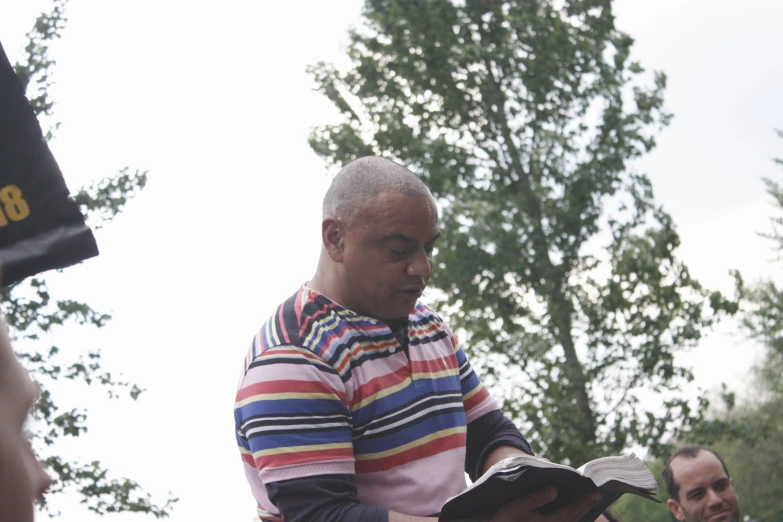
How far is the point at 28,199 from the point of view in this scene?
58.3 inches

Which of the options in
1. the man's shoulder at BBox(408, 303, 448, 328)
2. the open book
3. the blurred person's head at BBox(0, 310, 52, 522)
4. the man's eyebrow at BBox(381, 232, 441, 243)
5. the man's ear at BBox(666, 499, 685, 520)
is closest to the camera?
the blurred person's head at BBox(0, 310, 52, 522)

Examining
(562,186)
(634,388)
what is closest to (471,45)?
(562,186)

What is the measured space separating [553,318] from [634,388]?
4.86 feet

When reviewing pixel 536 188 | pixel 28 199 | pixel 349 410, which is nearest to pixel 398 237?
pixel 349 410

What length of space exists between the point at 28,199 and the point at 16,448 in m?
0.76

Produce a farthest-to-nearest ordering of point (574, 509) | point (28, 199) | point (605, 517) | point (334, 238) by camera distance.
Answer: point (605, 517), point (334, 238), point (574, 509), point (28, 199)

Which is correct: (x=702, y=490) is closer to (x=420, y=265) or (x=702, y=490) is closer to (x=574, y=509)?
(x=574, y=509)

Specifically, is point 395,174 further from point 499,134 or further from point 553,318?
point 499,134

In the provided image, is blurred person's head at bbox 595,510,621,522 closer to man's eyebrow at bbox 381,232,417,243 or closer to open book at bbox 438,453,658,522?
open book at bbox 438,453,658,522

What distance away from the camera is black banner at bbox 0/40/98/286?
1.43 m

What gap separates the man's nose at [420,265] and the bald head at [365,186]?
17cm

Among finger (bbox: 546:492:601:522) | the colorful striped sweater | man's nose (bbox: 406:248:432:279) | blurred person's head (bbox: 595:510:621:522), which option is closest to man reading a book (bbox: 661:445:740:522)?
blurred person's head (bbox: 595:510:621:522)

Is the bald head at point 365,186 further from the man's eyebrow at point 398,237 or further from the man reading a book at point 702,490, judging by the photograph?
the man reading a book at point 702,490

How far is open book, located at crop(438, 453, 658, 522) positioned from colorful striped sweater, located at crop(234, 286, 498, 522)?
28 cm
